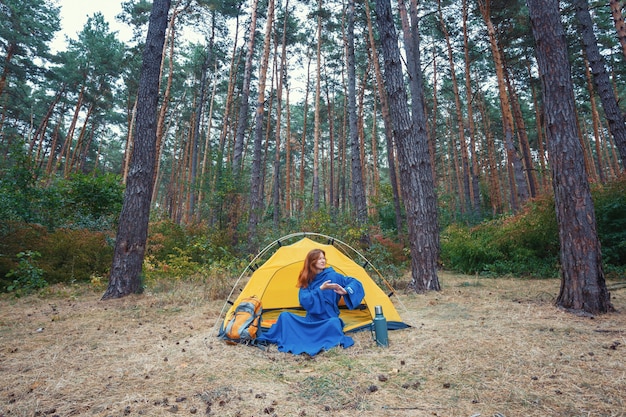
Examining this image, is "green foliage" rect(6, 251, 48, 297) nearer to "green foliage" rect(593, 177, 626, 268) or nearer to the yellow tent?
the yellow tent

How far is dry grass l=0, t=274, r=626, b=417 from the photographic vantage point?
2.18 meters

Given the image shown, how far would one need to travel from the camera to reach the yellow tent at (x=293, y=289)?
418 centimetres

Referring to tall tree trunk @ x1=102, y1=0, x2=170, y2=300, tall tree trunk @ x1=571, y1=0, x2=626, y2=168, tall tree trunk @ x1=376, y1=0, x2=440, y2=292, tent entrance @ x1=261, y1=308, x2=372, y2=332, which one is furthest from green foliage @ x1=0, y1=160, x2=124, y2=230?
tall tree trunk @ x1=571, y1=0, x2=626, y2=168

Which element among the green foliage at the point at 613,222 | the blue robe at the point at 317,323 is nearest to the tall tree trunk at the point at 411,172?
the blue robe at the point at 317,323

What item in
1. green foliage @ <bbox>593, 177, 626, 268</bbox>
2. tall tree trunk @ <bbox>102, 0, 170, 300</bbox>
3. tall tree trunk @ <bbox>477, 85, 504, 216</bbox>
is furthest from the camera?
tall tree trunk @ <bbox>477, 85, 504, 216</bbox>

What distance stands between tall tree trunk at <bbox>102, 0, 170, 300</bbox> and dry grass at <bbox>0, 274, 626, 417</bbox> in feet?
4.30

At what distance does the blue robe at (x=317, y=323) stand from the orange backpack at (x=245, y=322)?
0.14m

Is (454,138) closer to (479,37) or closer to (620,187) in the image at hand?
(479,37)

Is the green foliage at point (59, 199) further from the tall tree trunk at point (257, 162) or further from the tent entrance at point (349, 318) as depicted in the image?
the tent entrance at point (349, 318)

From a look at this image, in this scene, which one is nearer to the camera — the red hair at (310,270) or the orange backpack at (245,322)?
the orange backpack at (245,322)

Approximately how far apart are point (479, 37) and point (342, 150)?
12.0m

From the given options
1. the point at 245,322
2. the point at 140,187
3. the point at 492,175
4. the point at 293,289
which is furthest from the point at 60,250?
the point at 492,175

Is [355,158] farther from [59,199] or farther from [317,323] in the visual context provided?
[59,199]

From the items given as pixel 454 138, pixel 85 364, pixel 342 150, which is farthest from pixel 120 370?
pixel 454 138
